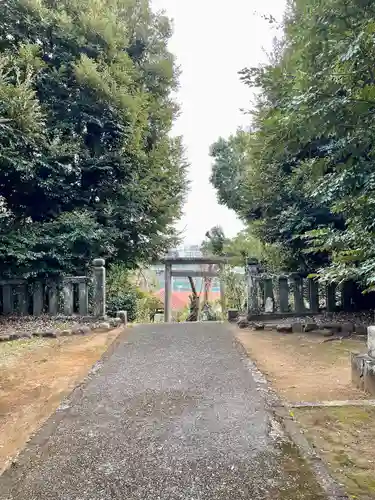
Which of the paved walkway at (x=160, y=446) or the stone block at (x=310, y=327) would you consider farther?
the stone block at (x=310, y=327)

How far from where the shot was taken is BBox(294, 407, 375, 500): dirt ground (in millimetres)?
1905

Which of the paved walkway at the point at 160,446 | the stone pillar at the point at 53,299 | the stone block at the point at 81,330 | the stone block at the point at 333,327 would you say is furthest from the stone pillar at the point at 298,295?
the stone pillar at the point at 53,299

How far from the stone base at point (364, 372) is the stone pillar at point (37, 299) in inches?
235

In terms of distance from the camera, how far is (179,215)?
430 inches

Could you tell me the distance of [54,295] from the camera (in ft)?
24.6

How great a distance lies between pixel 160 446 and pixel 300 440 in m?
0.86

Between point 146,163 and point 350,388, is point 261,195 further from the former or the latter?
point 350,388

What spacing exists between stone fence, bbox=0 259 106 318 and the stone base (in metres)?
5.08

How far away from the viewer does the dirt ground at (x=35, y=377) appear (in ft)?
8.73

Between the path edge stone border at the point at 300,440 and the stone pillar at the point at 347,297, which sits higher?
the stone pillar at the point at 347,297

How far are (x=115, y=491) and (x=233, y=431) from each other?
923 mm

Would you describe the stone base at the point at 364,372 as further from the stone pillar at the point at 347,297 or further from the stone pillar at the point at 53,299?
the stone pillar at the point at 53,299

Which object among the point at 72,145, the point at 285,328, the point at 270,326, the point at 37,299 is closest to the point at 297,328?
the point at 285,328

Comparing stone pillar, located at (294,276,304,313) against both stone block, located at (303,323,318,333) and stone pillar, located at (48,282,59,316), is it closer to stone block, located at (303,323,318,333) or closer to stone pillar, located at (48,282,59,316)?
stone block, located at (303,323,318,333)
